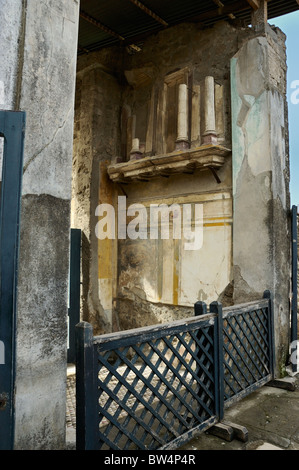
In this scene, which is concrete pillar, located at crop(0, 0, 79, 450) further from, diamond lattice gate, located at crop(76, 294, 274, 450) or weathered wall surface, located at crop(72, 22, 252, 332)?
Answer: weathered wall surface, located at crop(72, 22, 252, 332)

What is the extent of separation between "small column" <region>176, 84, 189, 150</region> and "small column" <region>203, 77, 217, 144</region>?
328 millimetres

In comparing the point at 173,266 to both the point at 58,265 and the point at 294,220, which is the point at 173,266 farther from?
the point at 58,265

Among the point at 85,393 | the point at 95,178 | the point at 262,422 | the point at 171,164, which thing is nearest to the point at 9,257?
the point at 85,393

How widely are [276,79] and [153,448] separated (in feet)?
15.5

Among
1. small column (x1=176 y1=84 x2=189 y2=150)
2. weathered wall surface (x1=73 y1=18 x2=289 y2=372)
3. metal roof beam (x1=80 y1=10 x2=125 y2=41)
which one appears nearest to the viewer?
weathered wall surface (x1=73 y1=18 x2=289 y2=372)

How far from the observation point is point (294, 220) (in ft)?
16.5

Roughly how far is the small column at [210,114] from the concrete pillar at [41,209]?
2.80 m

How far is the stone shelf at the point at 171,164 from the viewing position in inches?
197

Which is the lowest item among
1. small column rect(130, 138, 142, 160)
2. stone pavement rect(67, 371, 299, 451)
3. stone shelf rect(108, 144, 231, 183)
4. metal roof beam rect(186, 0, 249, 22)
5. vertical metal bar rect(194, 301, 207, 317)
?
stone pavement rect(67, 371, 299, 451)

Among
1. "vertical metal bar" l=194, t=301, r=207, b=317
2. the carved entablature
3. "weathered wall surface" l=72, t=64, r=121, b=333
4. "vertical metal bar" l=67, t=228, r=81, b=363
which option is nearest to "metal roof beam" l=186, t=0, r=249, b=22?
the carved entablature

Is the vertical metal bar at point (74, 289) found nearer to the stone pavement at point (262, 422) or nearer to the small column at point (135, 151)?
the stone pavement at point (262, 422)

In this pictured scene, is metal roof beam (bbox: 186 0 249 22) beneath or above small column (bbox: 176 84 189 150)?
above

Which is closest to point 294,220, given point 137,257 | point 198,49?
point 137,257

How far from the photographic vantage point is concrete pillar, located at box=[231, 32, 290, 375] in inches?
185
